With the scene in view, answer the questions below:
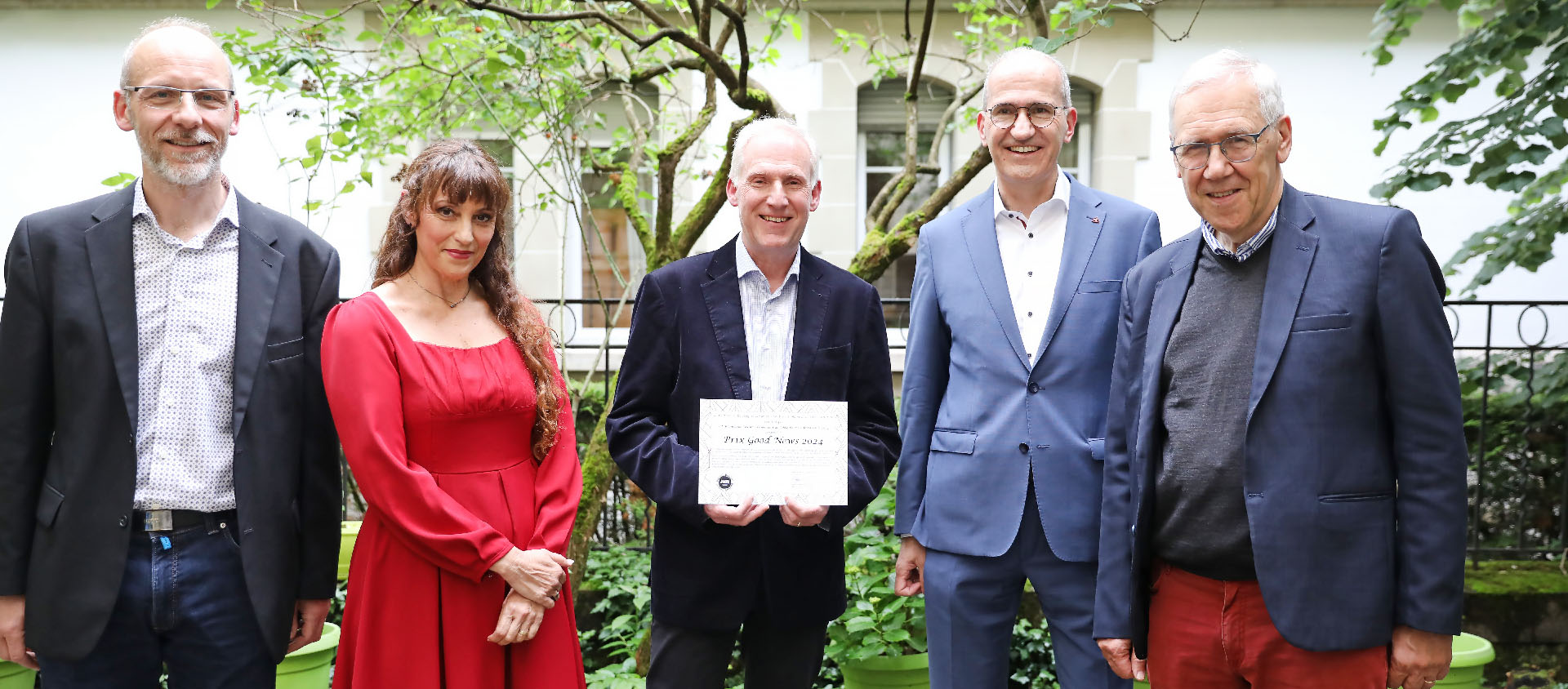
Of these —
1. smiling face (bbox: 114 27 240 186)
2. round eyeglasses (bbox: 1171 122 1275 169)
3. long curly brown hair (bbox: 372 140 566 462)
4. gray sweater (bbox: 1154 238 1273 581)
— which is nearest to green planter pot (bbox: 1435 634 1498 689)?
gray sweater (bbox: 1154 238 1273 581)

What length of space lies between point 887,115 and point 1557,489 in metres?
4.77

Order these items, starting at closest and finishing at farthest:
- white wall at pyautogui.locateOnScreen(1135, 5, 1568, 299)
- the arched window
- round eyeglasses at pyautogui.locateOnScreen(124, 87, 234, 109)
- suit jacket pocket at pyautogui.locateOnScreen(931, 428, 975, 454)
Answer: round eyeglasses at pyautogui.locateOnScreen(124, 87, 234, 109), suit jacket pocket at pyautogui.locateOnScreen(931, 428, 975, 454), white wall at pyautogui.locateOnScreen(1135, 5, 1568, 299), the arched window

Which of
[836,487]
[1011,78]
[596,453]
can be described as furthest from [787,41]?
[836,487]

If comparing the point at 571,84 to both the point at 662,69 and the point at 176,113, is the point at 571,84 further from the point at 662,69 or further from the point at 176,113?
the point at 176,113

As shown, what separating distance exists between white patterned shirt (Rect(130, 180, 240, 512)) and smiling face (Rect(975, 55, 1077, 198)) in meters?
1.88

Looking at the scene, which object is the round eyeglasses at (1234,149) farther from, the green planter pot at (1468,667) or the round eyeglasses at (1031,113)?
the green planter pot at (1468,667)

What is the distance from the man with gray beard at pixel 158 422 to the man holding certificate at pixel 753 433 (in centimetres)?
82

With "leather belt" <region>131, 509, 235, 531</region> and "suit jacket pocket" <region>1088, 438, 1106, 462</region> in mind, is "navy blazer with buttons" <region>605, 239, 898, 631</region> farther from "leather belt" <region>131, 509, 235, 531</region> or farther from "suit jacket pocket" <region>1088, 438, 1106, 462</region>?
"leather belt" <region>131, 509, 235, 531</region>

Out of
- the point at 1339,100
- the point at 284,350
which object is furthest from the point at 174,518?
the point at 1339,100

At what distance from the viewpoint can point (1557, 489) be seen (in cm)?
589

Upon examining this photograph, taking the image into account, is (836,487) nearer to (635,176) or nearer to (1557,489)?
(635,176)

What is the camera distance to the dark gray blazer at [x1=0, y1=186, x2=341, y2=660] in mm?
2312

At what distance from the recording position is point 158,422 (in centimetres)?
238

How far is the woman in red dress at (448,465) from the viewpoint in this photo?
2.32m
